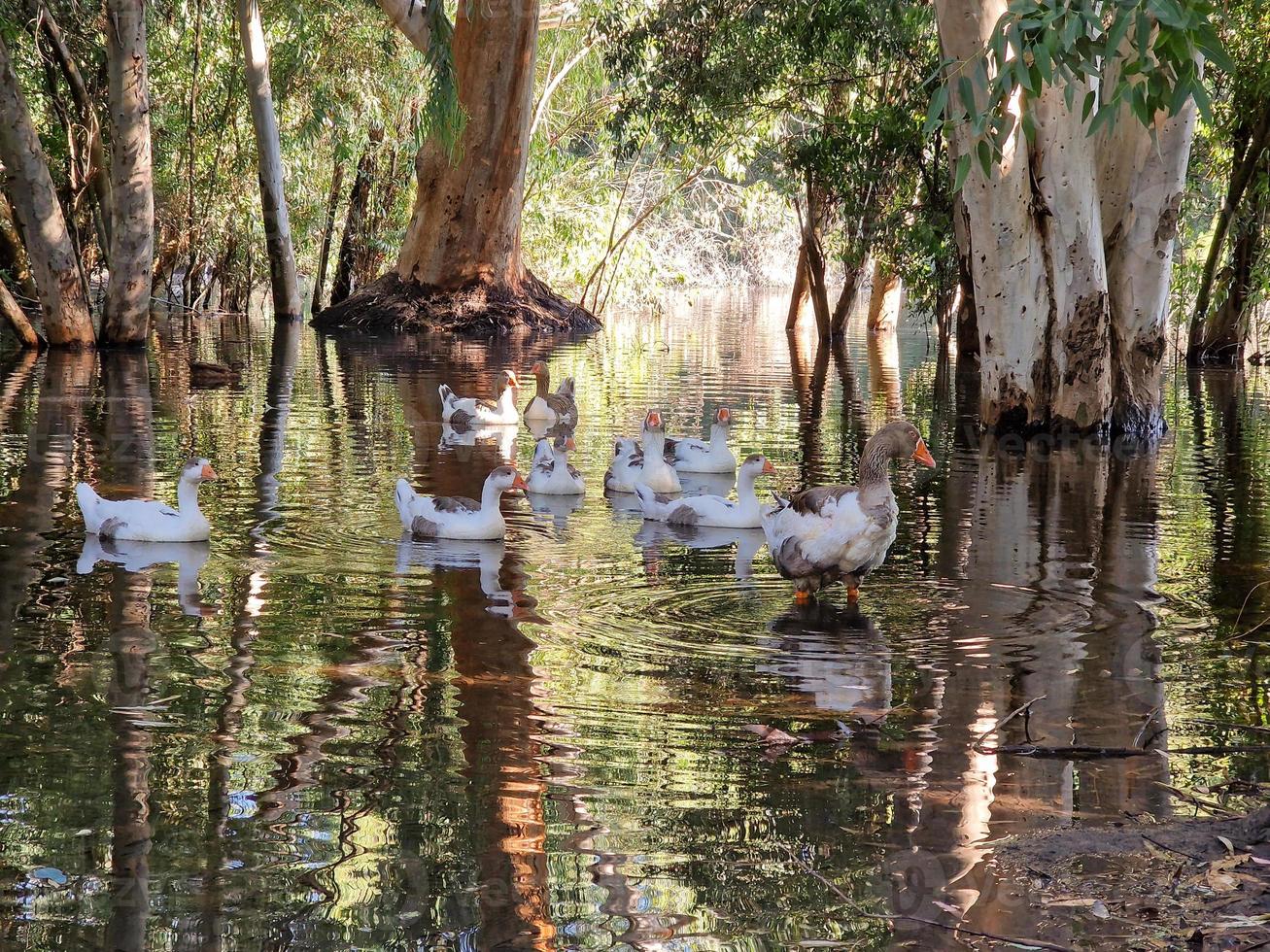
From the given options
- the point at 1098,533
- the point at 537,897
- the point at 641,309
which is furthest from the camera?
the point at 641,309

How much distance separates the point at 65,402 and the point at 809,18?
13404mm

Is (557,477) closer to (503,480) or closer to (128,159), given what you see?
(503,480)

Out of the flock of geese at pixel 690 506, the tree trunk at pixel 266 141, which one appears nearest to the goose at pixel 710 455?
the flock of geese at pixel 690 506

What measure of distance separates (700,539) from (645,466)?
152 centimetres

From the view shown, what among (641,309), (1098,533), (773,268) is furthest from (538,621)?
(773,268)

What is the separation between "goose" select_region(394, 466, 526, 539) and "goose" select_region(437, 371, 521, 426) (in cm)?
551

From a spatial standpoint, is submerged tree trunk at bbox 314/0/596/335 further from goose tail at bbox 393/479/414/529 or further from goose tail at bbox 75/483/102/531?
goose tail at bbox 75/483/102/531

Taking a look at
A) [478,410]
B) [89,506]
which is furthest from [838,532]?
[478,410]

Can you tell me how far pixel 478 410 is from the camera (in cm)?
1509

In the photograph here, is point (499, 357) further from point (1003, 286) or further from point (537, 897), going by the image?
point (537, 897)

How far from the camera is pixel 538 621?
706 centimetres

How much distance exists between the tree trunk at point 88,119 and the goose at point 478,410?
9.72 meters

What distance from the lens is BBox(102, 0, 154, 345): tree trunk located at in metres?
20.2

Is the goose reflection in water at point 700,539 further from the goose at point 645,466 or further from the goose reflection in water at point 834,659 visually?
the goose reflection in water at point 834,659
